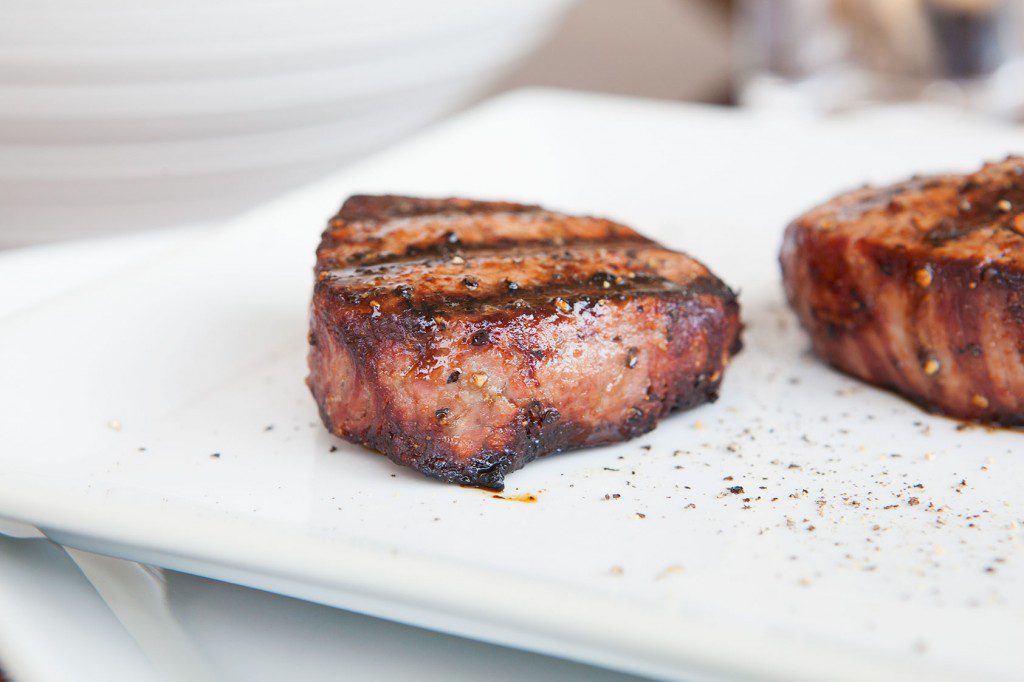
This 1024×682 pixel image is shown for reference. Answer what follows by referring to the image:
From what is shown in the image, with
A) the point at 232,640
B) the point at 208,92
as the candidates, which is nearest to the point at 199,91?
the point at 208,92

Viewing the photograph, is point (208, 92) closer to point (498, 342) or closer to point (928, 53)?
point (498, 342)

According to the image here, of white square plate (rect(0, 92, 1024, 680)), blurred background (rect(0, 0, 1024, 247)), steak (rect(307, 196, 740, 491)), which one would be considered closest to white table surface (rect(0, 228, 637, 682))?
white square plate (rect(0, 92, 1024, 680))

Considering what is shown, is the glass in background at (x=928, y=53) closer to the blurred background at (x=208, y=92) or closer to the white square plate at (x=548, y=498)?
the blurred background at (x=208, y=92)

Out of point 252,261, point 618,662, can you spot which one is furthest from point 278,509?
point 252,261

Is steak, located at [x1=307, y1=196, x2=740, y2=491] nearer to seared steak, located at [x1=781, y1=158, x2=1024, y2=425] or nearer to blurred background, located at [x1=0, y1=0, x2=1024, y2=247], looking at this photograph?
seared steak, located at [x1=781, y1=158, x2=1024, y2=425]

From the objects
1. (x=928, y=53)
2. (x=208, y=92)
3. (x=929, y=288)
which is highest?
(x=208, y=92)

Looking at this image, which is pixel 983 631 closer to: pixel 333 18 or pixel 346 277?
pixel 346 277

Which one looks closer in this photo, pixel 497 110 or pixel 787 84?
pixel 497 110
